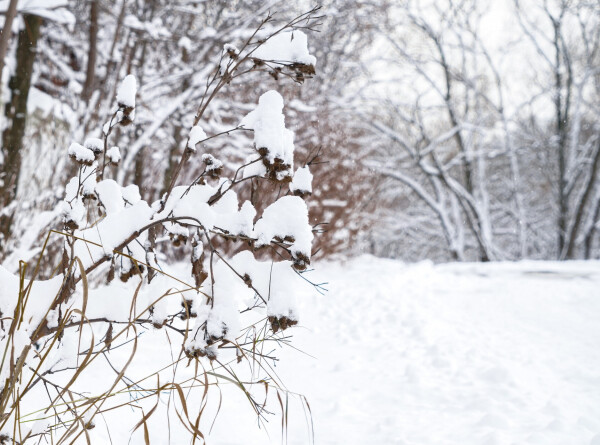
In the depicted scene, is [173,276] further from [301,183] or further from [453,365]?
Answer: [453,365]

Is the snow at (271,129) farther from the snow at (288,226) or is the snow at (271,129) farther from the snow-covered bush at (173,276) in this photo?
the snow at (288,226)

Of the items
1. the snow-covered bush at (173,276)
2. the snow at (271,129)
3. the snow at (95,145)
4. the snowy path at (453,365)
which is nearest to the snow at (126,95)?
the snow-covered bush at (173,276)

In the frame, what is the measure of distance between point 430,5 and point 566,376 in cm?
1124

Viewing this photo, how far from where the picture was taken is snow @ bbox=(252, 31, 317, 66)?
1.22m

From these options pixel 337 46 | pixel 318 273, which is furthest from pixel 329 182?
pixel 337 46

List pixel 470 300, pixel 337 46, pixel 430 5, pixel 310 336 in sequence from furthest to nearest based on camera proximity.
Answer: pixel 430 5, pixel 337 46, pixel 470 300, pixel 310 336

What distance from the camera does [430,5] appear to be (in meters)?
11.5

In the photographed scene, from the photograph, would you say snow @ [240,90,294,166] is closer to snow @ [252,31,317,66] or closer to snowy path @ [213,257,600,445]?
snow @ [252,31,317,66]

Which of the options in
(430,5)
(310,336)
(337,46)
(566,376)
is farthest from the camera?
(430,5)

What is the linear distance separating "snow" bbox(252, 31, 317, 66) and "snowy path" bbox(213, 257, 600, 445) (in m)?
1.48

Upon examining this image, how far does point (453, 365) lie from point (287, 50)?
7.96 ft

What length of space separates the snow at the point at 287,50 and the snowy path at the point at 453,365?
1479 mm

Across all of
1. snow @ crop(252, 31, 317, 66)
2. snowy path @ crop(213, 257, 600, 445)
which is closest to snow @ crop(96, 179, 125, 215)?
snow @ crop(252, 31, 317, 66)

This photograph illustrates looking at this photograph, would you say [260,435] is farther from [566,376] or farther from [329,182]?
[329,182]
